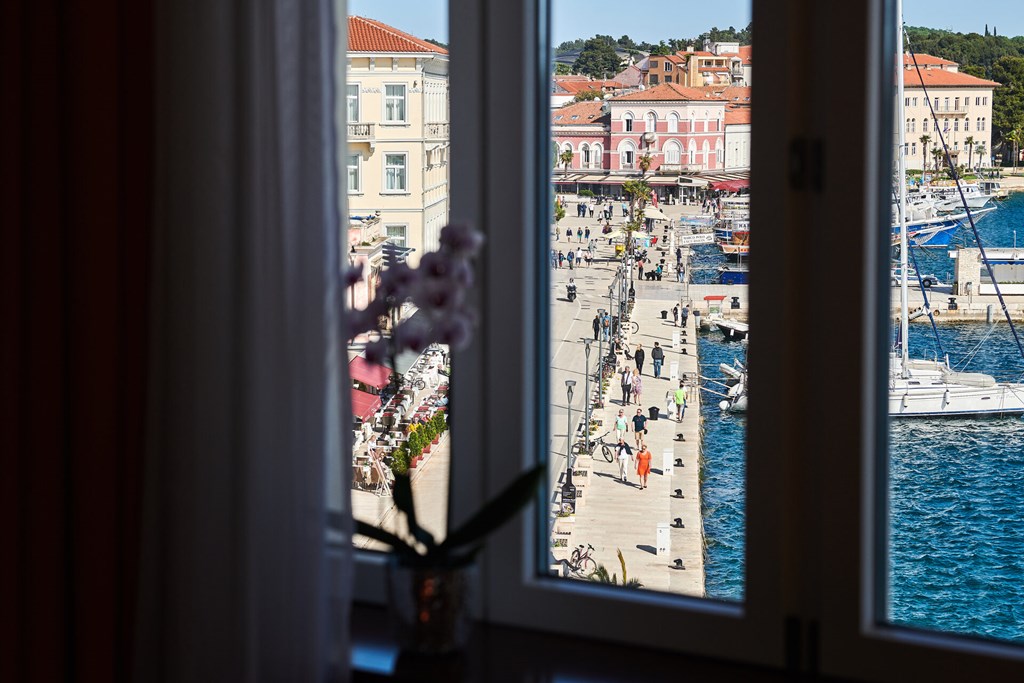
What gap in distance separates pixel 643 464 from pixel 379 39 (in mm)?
820

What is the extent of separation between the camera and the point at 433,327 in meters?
1.22

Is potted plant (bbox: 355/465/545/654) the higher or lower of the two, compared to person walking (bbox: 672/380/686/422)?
lower

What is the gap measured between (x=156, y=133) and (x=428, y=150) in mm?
430

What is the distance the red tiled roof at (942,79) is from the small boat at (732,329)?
0.74m

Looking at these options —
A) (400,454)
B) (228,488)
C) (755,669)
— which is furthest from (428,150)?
(755,669)

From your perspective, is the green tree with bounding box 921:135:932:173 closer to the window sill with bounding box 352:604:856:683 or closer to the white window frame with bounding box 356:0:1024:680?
the white window frame with bounding box 356:0:1024:680

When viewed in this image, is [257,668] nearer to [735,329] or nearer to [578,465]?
[578,465]

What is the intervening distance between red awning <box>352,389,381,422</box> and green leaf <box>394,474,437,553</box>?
12.6 inches

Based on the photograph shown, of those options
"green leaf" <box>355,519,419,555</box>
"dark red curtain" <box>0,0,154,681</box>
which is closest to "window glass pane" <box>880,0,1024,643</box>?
"green leaf" <box>355,519,419,555</box>

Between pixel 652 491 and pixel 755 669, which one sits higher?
pixel 652 491

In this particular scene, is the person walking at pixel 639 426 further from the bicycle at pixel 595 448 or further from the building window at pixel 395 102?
the building window at pixel 395 102

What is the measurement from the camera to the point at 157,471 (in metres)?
1.31

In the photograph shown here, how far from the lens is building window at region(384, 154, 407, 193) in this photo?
1612 mm

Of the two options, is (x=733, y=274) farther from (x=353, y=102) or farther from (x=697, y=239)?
(x=353, y=102)
